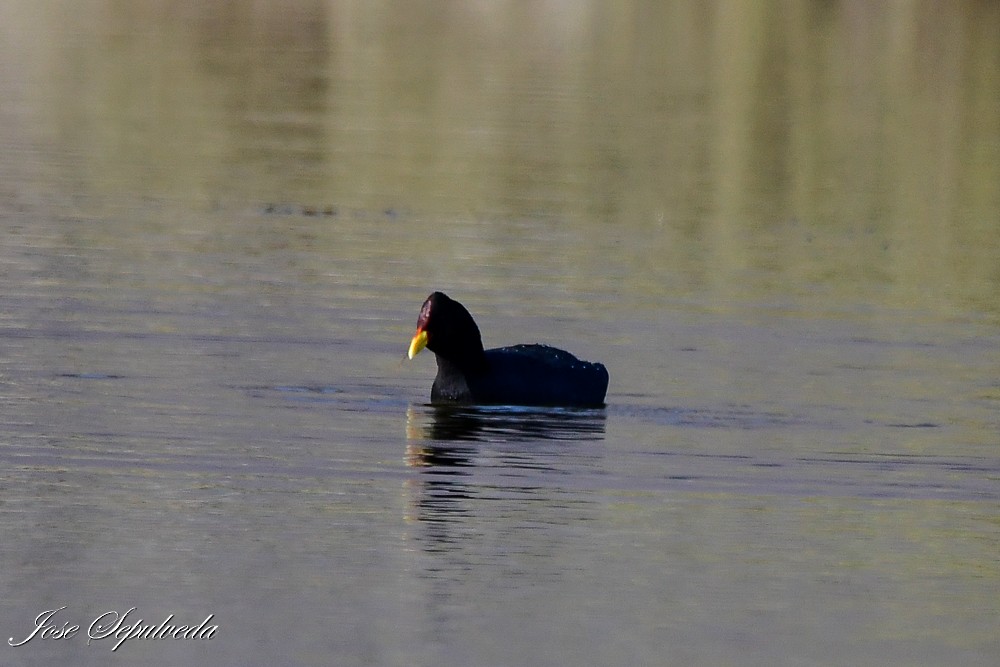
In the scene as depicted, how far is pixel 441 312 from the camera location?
1647 centimetres

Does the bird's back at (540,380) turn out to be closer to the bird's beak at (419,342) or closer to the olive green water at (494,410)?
the olive green water at (494,410)

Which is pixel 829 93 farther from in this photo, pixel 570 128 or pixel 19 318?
pixel 19 318

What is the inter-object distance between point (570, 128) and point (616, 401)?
19498 mm

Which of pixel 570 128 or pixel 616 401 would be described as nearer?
pixel 616 401

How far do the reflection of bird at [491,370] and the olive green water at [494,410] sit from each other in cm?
21

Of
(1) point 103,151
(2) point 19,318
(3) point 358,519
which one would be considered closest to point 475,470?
(3) point 358,519

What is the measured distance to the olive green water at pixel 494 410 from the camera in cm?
1120
